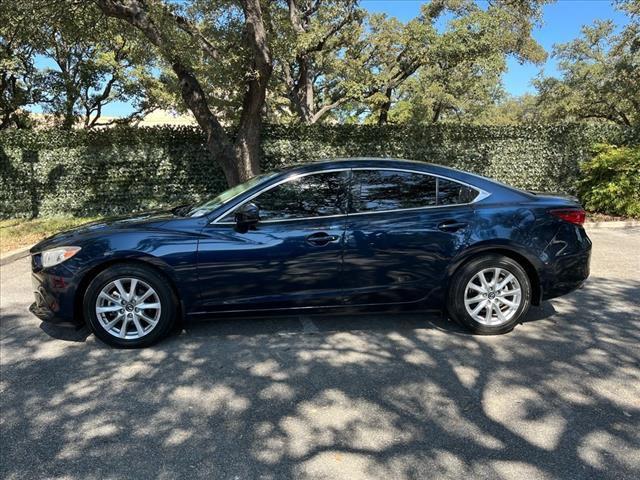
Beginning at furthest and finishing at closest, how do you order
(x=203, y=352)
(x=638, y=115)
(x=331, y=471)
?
(x=638, y=115) → (x=203, y=352) → (x=331, y=471)

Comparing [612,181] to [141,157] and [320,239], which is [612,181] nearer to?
[320,239]

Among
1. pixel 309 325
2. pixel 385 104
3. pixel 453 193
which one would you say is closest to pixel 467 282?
pixel 453 193

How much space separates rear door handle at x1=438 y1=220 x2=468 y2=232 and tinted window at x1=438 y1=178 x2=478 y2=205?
208 millimetres

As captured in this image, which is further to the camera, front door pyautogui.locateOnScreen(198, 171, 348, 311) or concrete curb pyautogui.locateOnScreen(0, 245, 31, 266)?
concrete curb pyautogui.locateOnScreen(0, 245, 31, 266)

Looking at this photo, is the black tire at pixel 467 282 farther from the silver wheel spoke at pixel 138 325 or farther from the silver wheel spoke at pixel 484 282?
the silver wheel spoke at pixel 138 325

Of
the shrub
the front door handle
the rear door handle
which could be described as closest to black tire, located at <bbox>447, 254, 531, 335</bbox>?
the rear door handle

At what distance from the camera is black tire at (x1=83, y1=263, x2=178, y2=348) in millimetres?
4000

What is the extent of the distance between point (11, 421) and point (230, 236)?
1.94 metres

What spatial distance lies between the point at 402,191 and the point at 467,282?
97 cm

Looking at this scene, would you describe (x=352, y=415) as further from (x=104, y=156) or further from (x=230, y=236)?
(x=104, y=156)

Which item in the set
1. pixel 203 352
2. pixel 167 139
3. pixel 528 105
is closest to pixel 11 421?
pixel 203 352

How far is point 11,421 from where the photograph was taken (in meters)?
3.06

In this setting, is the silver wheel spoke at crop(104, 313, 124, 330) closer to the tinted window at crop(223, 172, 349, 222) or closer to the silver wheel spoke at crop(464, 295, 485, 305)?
the tinted window at crop(223, 172, 349, 222)

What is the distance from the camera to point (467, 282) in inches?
166
